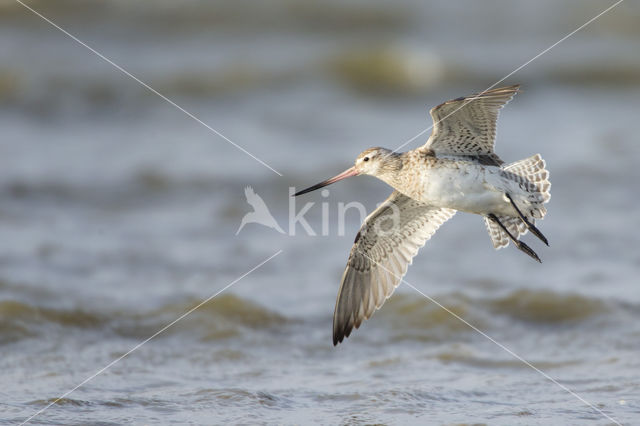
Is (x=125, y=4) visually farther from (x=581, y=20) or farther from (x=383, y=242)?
(x=383, y=242)

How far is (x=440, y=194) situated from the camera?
452 cm

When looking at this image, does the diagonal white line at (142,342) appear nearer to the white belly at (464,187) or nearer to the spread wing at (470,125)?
the white belly at (464,187)

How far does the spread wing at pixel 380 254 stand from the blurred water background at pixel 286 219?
1.30ft

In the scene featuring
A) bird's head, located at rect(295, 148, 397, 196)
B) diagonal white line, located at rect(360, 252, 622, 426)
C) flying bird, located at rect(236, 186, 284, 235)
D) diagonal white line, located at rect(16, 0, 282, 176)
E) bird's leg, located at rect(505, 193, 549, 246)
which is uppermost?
diagonal white line, located at rect(16, 0, 282, 176)

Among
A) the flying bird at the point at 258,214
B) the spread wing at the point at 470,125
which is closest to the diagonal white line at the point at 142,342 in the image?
the flying bird at the point at 258,214

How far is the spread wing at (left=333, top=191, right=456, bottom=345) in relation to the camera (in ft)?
16.3

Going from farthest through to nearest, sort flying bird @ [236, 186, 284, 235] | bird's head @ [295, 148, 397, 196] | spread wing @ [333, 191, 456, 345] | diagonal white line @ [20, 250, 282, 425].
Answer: flying bird @ [236, 186, 284, 235] < spread wing @ [333, 191, 456, 345] < bird's head @ [295, 148, 397, 196] < diagonal white line @ [20, 250, 282, 425]

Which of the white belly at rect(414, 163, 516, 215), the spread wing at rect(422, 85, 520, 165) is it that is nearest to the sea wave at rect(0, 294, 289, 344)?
the white belly at rect(414, 163, 516, 215)

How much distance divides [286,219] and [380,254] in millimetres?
2729

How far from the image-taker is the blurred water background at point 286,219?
475 centimetres

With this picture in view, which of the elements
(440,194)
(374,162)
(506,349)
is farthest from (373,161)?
(506,349)

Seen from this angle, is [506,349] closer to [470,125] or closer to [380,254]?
[380,254]

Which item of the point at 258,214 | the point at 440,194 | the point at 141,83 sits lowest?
the point at 440,194

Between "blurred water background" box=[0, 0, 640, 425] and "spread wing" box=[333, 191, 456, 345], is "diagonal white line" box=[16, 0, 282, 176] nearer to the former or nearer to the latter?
"blurred water background" box=[0, 0, 640, 425]
